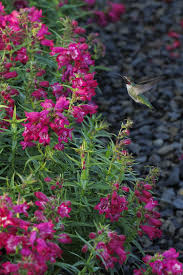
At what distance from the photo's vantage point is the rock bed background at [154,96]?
4.45 meters

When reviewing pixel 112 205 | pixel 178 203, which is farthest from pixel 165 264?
pixel 178 203

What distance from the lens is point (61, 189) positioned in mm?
2459

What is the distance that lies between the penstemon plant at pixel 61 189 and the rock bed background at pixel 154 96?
0.37m

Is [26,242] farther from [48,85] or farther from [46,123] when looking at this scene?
[48,85]

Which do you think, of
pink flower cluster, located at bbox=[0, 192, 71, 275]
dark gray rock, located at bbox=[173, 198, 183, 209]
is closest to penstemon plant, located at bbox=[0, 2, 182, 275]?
pink flower cluster, located at bbox=[0, 192, 71, 275]

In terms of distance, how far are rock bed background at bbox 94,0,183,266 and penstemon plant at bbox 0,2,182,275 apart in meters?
0.37

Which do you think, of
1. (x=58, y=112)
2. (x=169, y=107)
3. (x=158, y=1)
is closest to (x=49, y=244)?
(x=58, y=112)

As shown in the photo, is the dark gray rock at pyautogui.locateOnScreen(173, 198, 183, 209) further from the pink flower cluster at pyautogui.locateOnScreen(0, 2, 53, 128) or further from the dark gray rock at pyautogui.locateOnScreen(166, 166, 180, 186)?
A: the pink flower cluster at pyautogui.locateOnScreen(0, 2, 53, 128)

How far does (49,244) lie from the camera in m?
2.04

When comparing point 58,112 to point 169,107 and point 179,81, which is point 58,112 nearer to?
point 169,107

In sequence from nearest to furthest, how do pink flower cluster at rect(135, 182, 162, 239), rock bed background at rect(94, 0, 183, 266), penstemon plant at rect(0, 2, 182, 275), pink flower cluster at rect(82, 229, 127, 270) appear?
penstemon plant at rect(0, 2, 182, 275) < pink flower cluster at rect(82, 229, 127, 270) < pink flower cluster at rect(135, 182, 162, 239) < rock bed background at rect(94, 0, 183, 266)

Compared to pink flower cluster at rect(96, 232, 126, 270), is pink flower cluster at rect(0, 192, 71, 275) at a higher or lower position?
higher

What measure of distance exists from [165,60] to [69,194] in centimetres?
504

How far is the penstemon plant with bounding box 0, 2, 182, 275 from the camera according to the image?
6.84 feet
